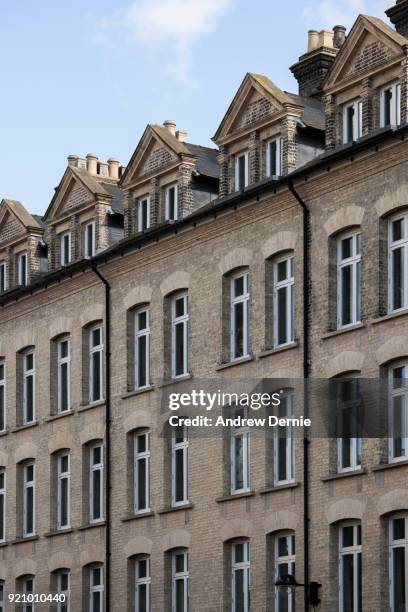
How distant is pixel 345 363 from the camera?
128ft

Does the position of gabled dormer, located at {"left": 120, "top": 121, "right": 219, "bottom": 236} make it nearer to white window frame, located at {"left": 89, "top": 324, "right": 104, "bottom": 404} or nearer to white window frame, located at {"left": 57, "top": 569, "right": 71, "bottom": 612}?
white window frame, located at {"left": 89, "top": 324, "right": 104, "bottom": 404}

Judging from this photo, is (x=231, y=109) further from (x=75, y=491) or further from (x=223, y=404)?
(x=75, y=491)

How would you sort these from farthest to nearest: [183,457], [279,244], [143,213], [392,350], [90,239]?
[90,239] → [143,213] → [183,457] → [279,244] → [392,350]

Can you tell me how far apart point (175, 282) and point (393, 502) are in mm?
9832

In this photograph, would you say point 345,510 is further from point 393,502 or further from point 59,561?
point 59,561

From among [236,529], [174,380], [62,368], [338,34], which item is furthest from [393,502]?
[338,34]

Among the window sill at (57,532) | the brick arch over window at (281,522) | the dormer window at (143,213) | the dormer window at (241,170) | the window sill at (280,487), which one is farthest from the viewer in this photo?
the window sill at (57,532)

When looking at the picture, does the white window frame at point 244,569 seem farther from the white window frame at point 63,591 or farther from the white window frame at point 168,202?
the white window frame at point 168,202

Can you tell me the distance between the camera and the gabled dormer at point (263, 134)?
138ft

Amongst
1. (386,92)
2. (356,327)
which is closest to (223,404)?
(356,327)

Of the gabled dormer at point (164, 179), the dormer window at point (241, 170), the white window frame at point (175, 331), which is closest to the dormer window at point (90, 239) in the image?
the gabled dormer at point (164, 179)

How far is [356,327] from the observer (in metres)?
38.9

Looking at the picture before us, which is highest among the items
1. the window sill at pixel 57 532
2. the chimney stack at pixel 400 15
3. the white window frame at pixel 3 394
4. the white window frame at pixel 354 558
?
the chimney stack at pixel 400 15

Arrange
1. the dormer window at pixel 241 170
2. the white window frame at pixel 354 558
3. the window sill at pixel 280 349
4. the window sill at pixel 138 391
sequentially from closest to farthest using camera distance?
the white window frame at pixel 354 558, the window sill at pixel 280 349, the dormer window at pixel 241 170, the window sill at pixel 138 391
